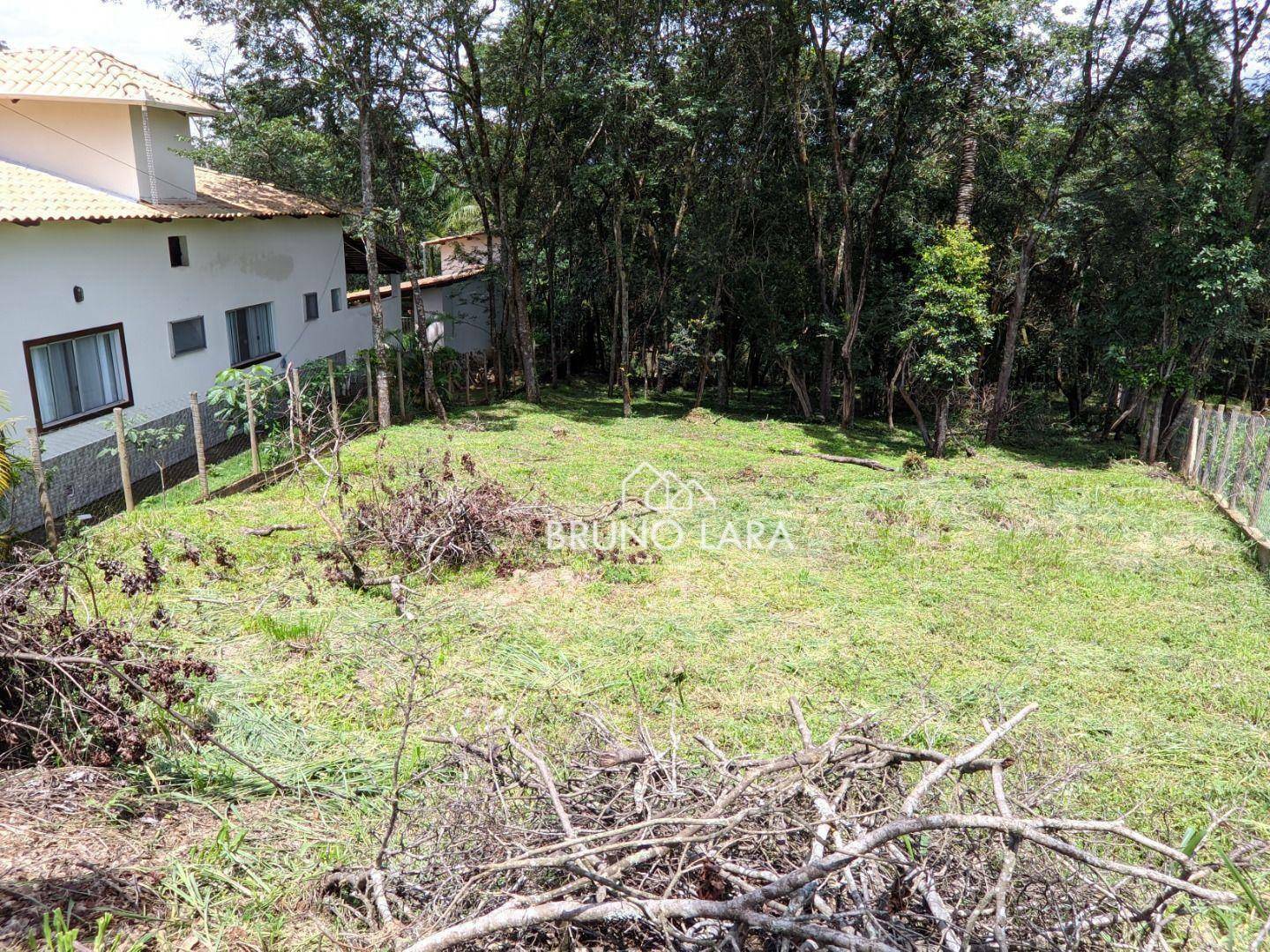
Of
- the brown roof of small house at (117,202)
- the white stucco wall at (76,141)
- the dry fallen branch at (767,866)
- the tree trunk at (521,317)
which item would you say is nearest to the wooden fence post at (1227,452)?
the dry fallen branch at (767,866)

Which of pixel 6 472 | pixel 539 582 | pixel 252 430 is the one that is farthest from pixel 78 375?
pixel 539 582

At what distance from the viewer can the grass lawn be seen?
4641 millimetres

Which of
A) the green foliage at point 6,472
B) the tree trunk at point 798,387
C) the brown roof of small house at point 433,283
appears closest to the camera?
the green foliage at point 6,472

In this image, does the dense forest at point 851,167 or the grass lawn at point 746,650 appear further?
the dense forest at point 851,167

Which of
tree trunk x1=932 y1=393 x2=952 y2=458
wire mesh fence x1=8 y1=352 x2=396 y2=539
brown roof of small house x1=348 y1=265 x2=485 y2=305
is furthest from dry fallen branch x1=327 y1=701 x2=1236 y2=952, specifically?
brown roof of small house x1=348 y1=265 x2=485 y2=305

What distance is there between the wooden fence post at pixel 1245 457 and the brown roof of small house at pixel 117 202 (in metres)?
14.8

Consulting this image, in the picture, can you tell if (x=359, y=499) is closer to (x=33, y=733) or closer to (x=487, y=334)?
(x=33, y=733)

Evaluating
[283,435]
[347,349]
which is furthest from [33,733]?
[347,349]

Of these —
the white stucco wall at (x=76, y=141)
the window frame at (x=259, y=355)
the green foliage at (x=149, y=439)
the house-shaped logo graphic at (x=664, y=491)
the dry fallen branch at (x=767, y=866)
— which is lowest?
the house-shaped logo graphic at (x=664, y=491)

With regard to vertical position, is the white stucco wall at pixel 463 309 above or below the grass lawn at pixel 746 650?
above

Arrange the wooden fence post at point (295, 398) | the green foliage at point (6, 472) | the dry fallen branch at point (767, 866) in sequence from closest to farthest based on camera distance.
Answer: the dry fallen branch at point (767, 866)
the green foliage at point (6, 472)
the wooden fence post at point (295, 398)

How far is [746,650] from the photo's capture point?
22.9ft

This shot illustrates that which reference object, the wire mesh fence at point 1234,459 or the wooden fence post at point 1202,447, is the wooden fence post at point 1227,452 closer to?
the wire mesh fence at point 1234,459

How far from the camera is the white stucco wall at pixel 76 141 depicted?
12.8m
